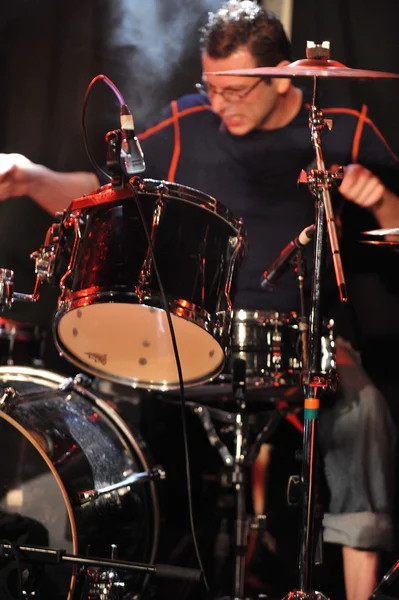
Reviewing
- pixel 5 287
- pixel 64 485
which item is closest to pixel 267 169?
pixel 5 287

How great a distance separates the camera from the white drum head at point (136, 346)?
2.03 m

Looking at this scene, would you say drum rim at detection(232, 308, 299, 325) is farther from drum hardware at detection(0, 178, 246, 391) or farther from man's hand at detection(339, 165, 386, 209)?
man's hand at detection(339, 165, 386, 209)

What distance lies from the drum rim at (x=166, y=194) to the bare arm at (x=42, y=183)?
2.75 ft

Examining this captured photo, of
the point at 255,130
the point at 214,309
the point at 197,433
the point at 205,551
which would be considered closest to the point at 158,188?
the point at 214,309

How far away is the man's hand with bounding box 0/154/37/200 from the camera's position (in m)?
2.87

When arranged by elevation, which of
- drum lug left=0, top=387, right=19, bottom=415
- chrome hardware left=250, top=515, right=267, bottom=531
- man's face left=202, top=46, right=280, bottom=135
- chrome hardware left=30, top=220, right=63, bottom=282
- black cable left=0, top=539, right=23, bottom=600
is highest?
man's face left=202, top=46, right=280, bottom=135

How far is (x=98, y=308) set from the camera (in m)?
1.98

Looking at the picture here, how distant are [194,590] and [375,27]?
2125 millimetres

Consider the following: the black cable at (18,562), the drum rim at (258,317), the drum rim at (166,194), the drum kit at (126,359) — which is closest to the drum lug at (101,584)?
the drum kit at (126,359)

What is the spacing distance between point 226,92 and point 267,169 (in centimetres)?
33

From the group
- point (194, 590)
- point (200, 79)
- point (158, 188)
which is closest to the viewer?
point (158, 188)

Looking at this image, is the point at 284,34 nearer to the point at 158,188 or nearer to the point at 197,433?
the point at 158,188

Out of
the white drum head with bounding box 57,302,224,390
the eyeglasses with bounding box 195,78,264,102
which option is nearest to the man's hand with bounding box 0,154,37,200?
the eyeglasses with bounding box 195,78,264,102

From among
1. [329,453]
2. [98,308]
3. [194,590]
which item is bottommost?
[194,590]
